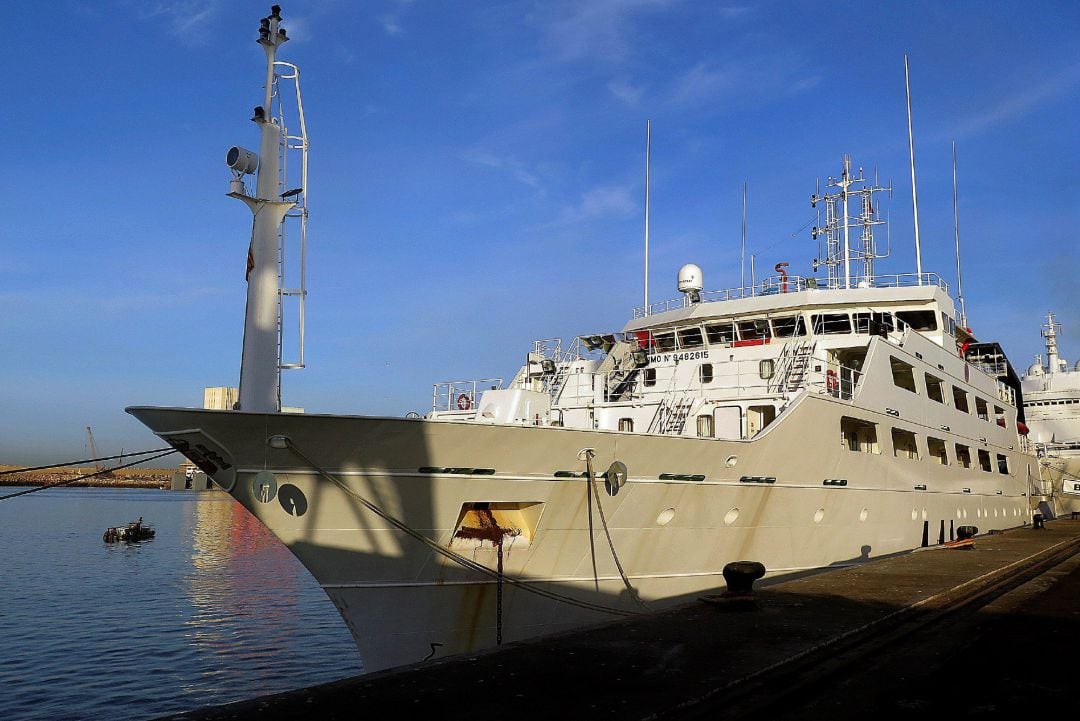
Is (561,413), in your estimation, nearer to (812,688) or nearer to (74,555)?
(812,688)

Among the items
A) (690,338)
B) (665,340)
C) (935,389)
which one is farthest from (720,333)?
(935,389)

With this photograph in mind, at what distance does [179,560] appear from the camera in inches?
1615

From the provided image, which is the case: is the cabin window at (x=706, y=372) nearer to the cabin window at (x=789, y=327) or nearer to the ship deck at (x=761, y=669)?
the cabin window at (x=789, y=327)

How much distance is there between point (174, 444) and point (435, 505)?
11.0 ft

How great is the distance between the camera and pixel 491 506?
36.9 feet

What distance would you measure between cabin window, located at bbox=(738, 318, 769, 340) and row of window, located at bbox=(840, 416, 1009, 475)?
9.51ft

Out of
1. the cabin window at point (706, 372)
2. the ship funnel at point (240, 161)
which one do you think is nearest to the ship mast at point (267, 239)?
the ship funnel at point (240, 161)

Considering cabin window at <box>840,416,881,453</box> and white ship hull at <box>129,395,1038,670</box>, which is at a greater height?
cabin window at <box>840,416,881,453</box>

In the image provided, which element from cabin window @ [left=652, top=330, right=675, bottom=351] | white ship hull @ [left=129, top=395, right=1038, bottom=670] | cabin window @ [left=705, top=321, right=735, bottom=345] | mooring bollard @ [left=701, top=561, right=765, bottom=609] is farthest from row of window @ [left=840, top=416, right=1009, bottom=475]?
mooring bollard @ [left=701, top=561, right=765, bottom=609]

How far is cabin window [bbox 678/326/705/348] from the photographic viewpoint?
19156 millimetres

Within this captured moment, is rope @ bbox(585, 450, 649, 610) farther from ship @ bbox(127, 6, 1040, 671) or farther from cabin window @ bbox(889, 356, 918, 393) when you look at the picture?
cabin window @ bbox(889, 356, 918, 393)

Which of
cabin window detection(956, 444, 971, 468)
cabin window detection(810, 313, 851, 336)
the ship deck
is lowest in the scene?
the ship deck

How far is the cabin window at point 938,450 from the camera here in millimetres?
22003

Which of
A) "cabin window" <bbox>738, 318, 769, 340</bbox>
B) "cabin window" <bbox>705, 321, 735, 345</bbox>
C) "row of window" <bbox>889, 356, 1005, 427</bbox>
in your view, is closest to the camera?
"cabin window" <bbox>738, 318, 769, 340</bbox>
